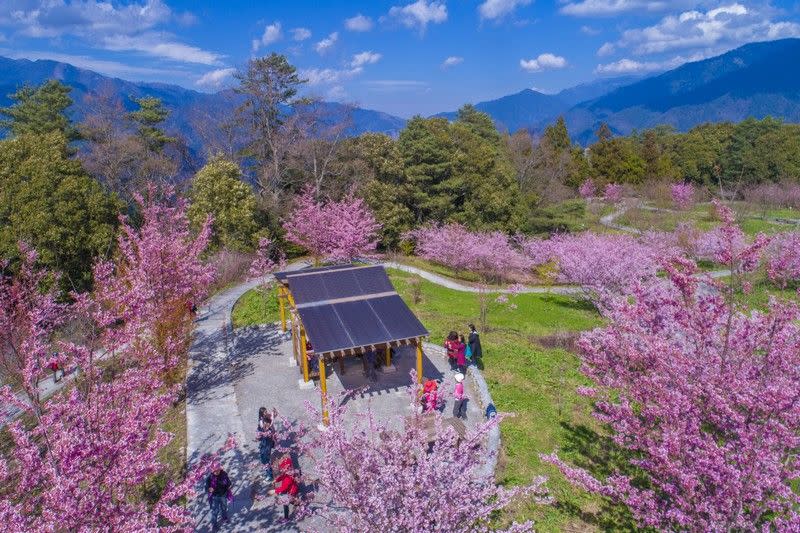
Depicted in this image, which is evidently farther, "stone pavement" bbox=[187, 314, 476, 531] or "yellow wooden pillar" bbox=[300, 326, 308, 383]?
"yellow wooden pillar" bbox=[300, 326, 308, 383]

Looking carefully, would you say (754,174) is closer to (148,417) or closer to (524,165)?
(524,165)

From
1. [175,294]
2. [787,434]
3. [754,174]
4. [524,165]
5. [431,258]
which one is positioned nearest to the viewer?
[787,434]

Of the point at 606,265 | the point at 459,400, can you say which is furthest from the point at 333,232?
the point at 459,400

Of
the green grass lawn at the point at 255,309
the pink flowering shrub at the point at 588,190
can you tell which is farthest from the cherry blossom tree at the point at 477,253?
the pink flowering shrub at the point at 588,190

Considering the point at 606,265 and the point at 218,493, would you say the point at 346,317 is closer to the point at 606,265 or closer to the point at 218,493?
the point at 218,493

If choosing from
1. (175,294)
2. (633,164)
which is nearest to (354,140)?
(175,294)

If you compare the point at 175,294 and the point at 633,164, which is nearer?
the point at 175,294

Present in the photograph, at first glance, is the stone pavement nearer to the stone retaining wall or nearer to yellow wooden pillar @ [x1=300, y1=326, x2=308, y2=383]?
the stone retaining wall

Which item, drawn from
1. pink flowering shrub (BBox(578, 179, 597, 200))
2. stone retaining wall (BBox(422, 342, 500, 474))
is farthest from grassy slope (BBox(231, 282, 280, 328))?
pink flowering shrub (BBox(578, 179, 597, 200))
